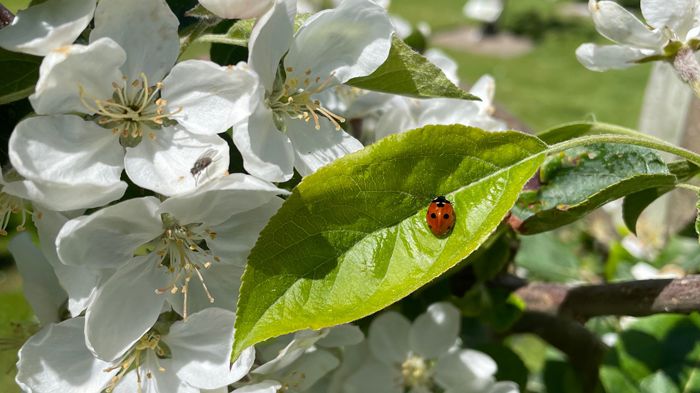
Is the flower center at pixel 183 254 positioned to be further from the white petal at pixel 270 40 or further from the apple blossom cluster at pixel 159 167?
the white petal at pixel 270 40

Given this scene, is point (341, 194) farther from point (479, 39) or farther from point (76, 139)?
point (479, 39)

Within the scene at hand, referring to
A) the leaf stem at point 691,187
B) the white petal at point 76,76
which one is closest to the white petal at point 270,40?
the white petal at point 76,76

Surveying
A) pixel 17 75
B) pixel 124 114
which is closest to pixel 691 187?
pixel 124 114

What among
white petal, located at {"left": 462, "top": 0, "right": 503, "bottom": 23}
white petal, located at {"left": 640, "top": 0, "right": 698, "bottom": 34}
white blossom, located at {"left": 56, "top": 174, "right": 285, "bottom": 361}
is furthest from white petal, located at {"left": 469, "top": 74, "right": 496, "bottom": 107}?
white petal, located at {"left": 462, "top": 0, "right": 503, "bottom": 23}

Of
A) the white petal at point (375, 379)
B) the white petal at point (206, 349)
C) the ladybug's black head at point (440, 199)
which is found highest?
the ladybug's black head at point (440, 199)

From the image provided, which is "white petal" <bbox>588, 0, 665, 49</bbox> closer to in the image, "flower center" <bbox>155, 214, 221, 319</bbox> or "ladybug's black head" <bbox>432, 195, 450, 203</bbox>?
"ladybug's black head" <bbox>432, 195, 450, 203</bbox>

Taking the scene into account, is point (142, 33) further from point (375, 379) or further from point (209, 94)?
point (375, 379)

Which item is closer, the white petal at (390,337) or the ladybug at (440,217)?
the ladybug at (440,217)
